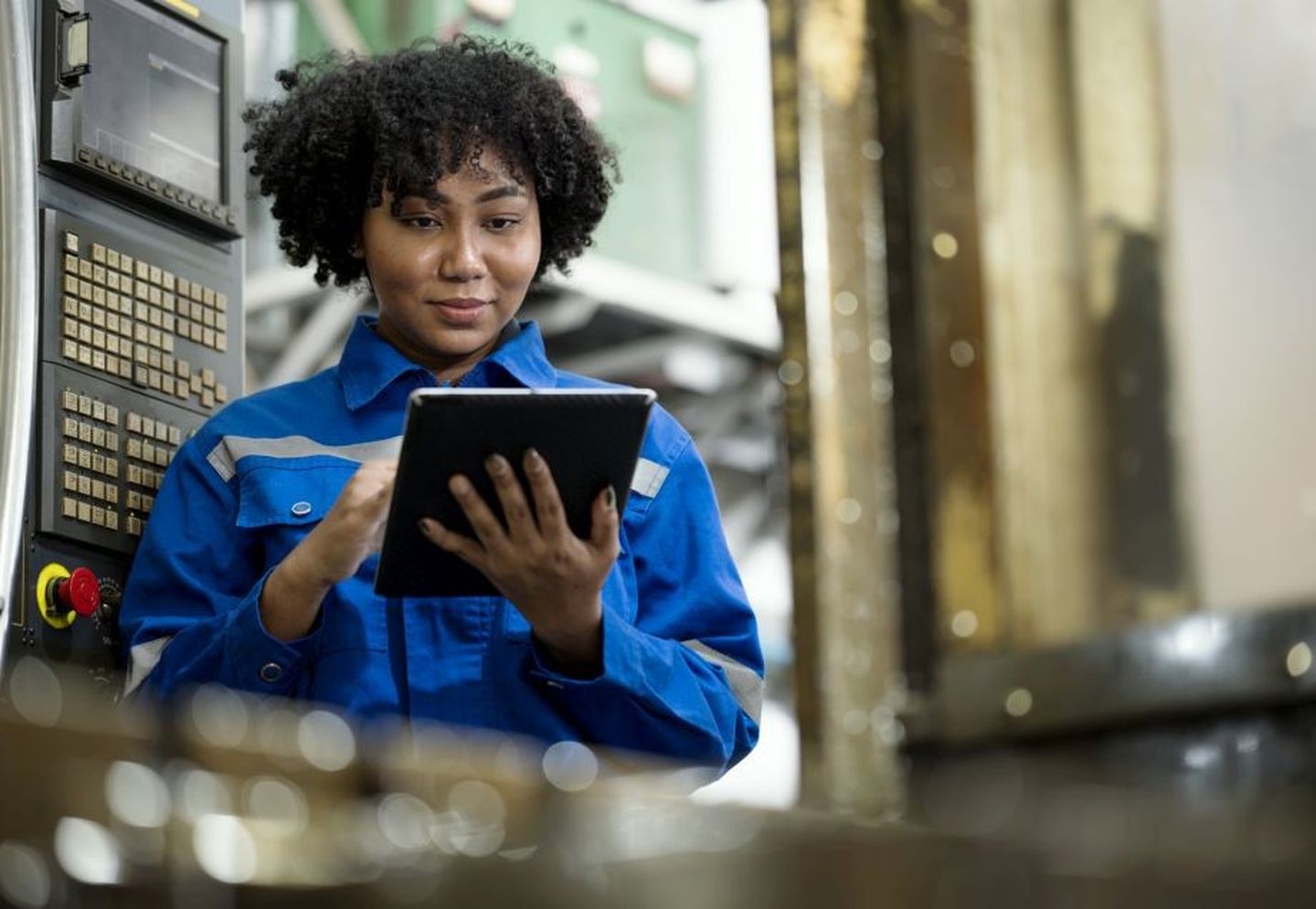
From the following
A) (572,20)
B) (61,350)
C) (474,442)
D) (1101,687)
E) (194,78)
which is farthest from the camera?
(572,20)

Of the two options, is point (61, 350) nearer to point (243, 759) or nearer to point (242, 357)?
point (242, 357)

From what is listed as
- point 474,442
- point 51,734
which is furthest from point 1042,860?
point 474,442

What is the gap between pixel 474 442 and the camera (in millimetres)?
1815

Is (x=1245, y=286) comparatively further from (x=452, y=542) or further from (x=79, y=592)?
(x=79, y=592)

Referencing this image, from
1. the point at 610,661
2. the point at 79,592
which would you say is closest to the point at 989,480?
the point at 610,661

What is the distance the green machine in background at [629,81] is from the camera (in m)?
7.72

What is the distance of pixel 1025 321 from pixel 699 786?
0.64ft

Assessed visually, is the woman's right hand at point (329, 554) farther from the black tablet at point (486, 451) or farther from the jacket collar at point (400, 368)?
the jacket collar at point (400, 368)

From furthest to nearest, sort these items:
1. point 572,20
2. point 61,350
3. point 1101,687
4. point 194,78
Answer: point 572,20 < point 194,78 < point 61,350 < point 1101,687

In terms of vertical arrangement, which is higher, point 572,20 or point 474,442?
point 572,20

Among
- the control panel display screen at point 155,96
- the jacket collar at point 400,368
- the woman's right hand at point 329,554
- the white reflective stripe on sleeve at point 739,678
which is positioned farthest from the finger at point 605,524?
the control panel display screen at point 155,96

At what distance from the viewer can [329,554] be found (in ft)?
6.36

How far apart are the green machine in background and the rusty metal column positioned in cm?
671

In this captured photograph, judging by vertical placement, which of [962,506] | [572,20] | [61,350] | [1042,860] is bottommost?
[1042,860]
